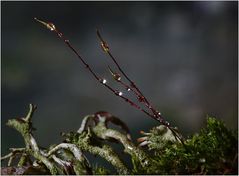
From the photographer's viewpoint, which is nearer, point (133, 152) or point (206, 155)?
point (206, 155)

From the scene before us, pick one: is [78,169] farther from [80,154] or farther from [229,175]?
[229,175]

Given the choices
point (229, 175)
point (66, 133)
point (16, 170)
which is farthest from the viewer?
point (66, 133)

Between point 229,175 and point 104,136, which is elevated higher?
point 104,136

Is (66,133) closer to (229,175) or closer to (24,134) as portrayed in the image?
(24,134)

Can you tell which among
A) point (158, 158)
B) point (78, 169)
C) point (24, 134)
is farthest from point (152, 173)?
point (24, 134)

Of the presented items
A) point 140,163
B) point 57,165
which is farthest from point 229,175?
point 57,165

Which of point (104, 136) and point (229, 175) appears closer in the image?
point (229, 175)

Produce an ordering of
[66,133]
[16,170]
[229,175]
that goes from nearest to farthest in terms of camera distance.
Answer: [229,175] → [16,170] → [66,133]
